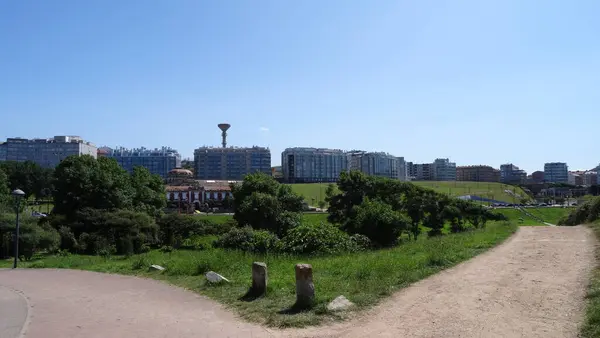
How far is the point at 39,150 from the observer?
15225cm

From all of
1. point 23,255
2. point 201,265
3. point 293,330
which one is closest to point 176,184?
point 23,255

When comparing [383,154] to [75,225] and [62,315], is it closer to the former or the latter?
[75,225]

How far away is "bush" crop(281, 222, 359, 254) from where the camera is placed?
726 inches

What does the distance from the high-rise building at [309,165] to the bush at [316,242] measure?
159m

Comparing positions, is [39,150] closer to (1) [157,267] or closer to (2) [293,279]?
(1) [157,267]

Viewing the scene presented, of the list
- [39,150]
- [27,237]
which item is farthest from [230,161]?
[27,237]

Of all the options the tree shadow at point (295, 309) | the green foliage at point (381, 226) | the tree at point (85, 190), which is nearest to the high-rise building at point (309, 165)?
the tree at point (85, 190)

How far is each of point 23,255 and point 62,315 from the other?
69.7 feet

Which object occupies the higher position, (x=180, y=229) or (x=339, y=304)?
(x=339, y=304)

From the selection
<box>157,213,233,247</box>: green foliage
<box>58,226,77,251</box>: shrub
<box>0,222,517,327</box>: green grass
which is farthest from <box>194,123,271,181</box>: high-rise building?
<box>0,222,517,327</box>: green grass

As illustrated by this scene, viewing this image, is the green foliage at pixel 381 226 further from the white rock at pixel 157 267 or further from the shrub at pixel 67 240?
the shrub at pixel 67 240

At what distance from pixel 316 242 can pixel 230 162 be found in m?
153

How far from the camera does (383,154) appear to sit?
198875 mm

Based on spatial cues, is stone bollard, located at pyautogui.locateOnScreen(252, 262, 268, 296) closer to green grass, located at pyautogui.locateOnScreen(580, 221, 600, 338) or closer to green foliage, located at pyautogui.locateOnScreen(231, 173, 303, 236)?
green grass, located at pyautogui.locateOnScreen(580, 221, 600, 338)
